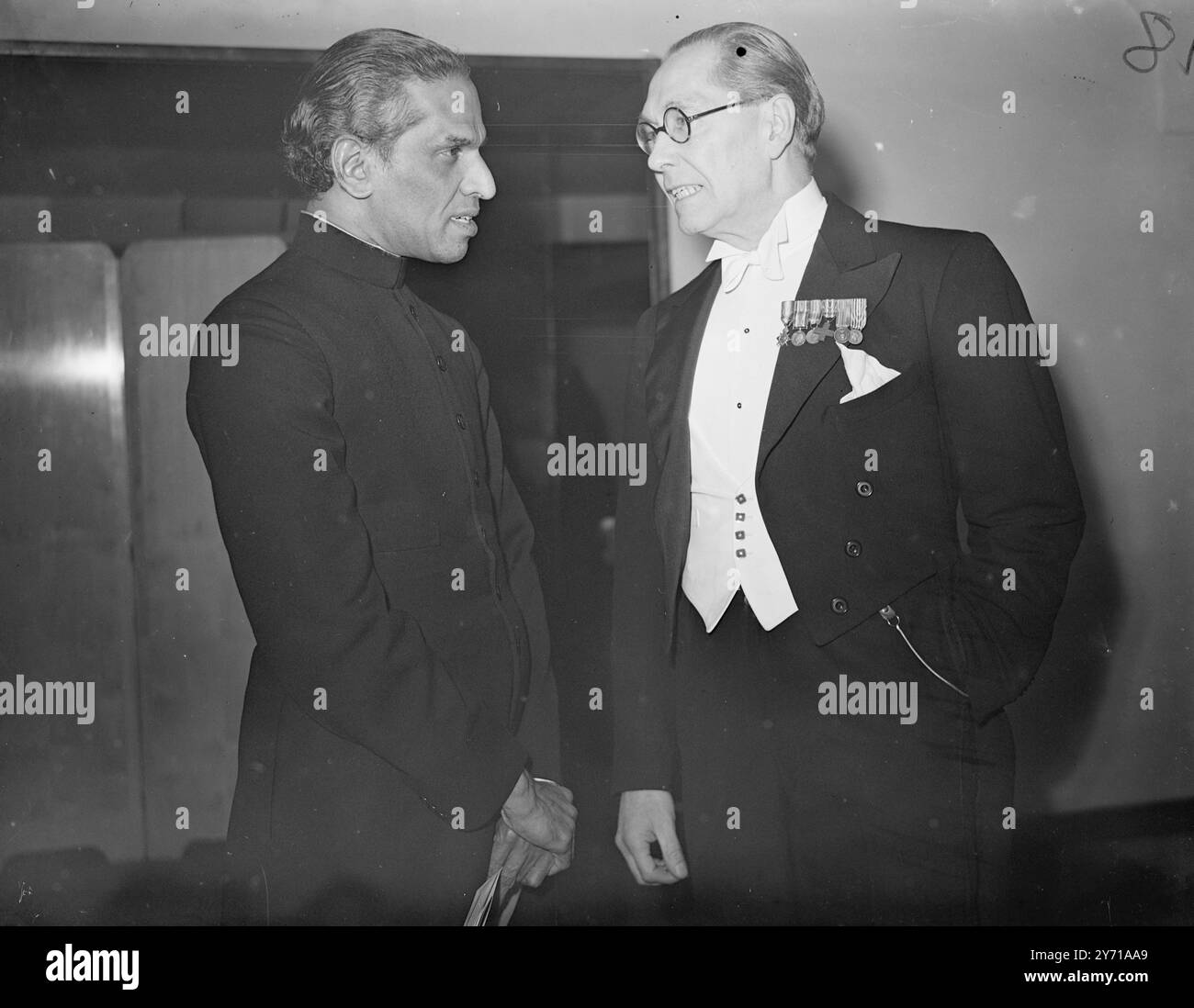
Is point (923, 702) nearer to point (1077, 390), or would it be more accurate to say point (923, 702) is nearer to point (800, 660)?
point (800, 660)

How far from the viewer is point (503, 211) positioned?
1.59 meters

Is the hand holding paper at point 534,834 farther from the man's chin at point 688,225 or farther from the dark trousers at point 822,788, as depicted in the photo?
the man's chin at point 688,225

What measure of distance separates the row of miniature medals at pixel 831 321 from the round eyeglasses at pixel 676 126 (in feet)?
1.00

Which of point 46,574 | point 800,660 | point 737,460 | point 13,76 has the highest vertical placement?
point 13,76

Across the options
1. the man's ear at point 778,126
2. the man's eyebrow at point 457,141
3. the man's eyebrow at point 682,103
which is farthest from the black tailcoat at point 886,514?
the man's eyebrow at point 457,141

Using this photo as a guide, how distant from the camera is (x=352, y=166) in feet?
5.07

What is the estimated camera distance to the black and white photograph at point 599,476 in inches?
60.5

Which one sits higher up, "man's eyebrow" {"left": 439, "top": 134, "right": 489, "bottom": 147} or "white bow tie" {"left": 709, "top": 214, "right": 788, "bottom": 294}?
"man's eyebrow" {"left": 439, "top": 134, "right": 489, "bottom": 147}

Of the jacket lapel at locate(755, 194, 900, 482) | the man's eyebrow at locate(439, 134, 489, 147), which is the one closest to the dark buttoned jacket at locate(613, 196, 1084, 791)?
the jacket lapel at locate(755, 194, 900, 482)

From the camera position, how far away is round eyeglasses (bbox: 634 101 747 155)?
1.53 m

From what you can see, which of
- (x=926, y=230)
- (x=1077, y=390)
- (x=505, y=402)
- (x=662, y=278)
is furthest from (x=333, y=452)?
(x=1077, y=390)

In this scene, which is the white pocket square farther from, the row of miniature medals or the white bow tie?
the white bow tie

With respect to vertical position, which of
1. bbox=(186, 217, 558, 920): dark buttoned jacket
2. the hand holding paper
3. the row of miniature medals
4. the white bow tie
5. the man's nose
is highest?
the man's nose
